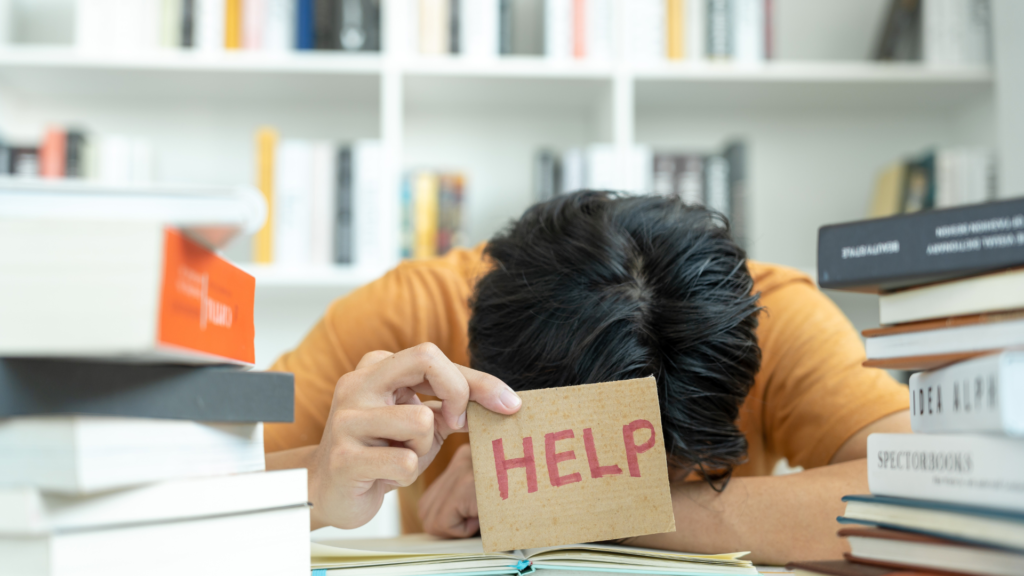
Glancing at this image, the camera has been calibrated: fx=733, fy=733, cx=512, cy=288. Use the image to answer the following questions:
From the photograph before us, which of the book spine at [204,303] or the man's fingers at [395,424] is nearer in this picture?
the book spine at [204,303]

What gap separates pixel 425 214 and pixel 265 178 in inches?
14.9

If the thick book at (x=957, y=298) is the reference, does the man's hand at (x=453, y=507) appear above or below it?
below

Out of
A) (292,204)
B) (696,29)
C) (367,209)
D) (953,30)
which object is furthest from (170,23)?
(953,30)

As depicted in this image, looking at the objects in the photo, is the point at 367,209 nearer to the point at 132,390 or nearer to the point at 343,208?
the point at 343,208

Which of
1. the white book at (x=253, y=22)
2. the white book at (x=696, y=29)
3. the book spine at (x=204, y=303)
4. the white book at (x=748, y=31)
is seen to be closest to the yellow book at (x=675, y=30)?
the white book at (x=696, y=29)

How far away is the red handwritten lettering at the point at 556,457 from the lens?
609 millimetres

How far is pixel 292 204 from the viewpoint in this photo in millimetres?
1703

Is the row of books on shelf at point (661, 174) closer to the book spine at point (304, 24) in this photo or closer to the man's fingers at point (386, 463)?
the book spine at point (304, 24)

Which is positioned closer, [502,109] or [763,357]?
[763,357]

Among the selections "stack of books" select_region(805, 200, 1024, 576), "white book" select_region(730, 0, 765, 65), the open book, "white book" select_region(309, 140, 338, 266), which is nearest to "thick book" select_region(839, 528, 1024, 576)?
"stack of books" select_region(805, 200, 1024, 576)

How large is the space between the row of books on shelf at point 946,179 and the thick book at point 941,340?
1.41 metres

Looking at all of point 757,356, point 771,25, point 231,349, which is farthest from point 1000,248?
point 771,25

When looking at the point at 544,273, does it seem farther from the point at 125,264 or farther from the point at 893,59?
the point at 893,59

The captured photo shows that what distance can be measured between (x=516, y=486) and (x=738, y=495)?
0.94 ft
